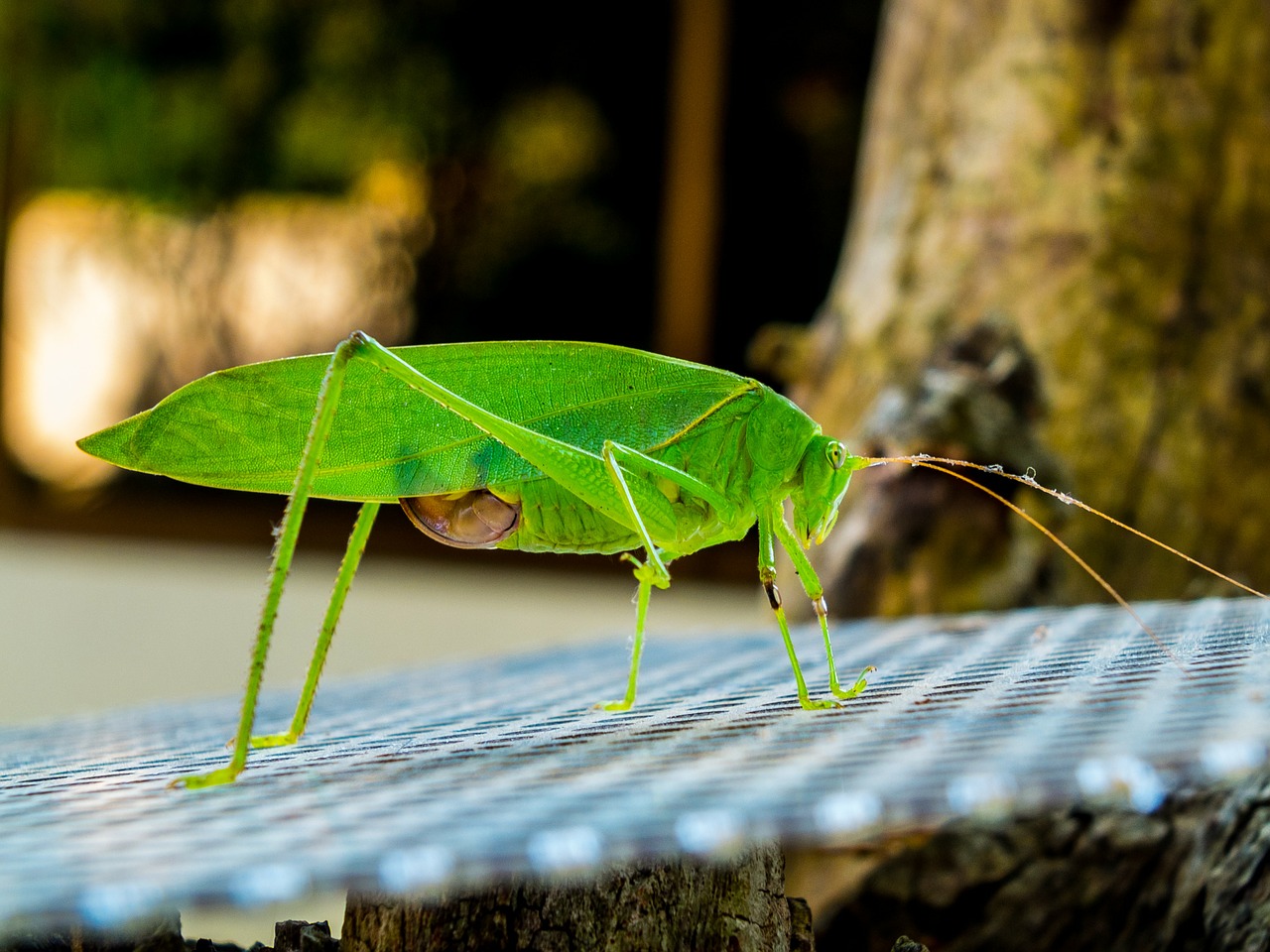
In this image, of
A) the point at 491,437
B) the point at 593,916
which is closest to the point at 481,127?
the point at 491,437

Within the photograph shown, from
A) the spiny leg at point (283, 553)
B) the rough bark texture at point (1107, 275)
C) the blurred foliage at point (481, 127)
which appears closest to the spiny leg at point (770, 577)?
the spiny leg at point (283, 553)

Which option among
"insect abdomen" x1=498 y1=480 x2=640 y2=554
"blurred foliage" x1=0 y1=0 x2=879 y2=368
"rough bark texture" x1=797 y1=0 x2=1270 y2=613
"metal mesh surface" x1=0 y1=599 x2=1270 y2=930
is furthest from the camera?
"blurred foliage" x1=0 y1=0 x2=879 y2=368

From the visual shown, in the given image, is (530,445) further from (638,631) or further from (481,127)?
(481,127)

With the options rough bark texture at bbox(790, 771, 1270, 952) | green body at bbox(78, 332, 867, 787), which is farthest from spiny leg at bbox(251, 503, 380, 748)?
rough bark texture at bbox(790, 771, 1270, 952)

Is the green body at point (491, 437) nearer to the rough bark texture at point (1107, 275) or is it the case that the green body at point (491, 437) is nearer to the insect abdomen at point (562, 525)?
the insect abdomen at point (562, 525)

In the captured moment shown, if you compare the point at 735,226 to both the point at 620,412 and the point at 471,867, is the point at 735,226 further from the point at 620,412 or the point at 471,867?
the point at 471,867

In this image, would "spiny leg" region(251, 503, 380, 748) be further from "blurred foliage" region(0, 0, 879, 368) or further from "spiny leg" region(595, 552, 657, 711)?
"blurred foliage" region(0, 0, 879, 368)
